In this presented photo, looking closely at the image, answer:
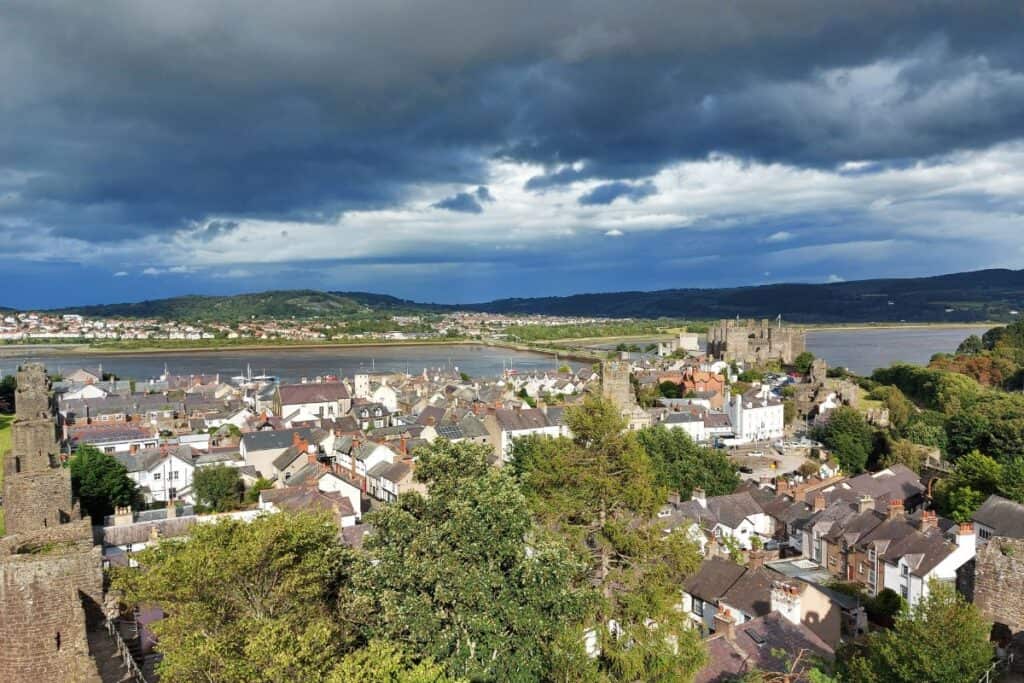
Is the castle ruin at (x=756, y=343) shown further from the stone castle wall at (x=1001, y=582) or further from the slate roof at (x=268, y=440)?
the stone castle wall at (x=1001, y=582)

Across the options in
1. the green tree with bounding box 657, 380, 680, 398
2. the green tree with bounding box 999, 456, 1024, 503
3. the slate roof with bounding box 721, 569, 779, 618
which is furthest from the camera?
the green tree with bounding box 657, 380, 680, 398

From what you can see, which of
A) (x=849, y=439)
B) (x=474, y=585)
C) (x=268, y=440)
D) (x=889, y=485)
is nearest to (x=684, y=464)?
(x=889, y=485)

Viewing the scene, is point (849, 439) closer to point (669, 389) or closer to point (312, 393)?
point (669, 389)

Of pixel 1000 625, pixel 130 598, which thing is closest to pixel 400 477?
pixel 130 598

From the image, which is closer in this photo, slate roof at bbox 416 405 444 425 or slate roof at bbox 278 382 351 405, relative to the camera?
slate roof at bbox 416 405 444 425

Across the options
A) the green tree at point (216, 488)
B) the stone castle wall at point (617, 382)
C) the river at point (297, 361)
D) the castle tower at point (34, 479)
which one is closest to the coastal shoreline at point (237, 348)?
the river at point (297, 361)

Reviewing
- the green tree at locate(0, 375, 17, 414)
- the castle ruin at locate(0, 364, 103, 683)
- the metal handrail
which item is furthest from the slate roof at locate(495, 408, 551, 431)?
the green tree at locate(0, 375, 17, 414)

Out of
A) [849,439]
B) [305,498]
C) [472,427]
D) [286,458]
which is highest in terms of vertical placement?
[305,498]

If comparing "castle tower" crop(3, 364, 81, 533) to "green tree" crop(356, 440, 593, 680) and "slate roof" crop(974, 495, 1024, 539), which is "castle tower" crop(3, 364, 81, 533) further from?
"slate roof" crop(974, 495, 1024, 539)
